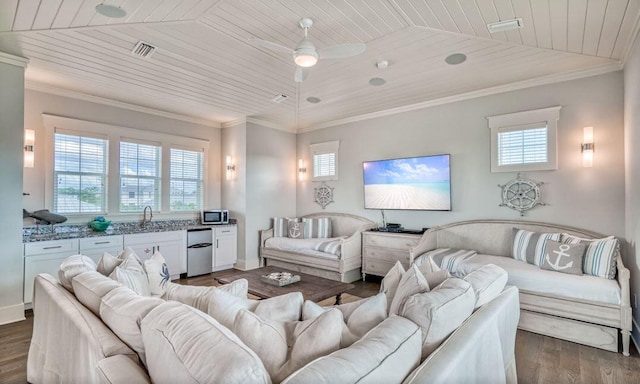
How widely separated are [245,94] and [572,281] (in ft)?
14.4

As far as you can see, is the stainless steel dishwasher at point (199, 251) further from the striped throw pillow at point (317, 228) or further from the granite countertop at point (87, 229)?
the striped throw pillow at point (317, 228)

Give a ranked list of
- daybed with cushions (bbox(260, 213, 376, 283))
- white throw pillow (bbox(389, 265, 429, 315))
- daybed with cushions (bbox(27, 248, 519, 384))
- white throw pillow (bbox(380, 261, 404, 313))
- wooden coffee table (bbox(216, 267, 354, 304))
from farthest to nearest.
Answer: daybed with cushions (bbox(260, 213, 376, 283)) < wooden coffee table (bbox(216, 267, 354, 304)) < white throw pillow (bbox(380, 261, 404, 313)) < white throw pillow (bbox(389, 265, 429, 315)) < daybed with cushions (bbox(27, 248, 519, 384))

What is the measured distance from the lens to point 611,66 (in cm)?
352

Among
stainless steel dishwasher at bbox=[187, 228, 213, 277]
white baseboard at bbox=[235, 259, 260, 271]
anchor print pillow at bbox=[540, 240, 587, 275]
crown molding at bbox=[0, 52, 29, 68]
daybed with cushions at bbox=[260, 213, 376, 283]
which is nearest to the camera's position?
anchor print pillow at bbox=[540, 240, 587, 275]

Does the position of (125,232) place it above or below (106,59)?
below

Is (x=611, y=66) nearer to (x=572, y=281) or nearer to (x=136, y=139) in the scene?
(x=572, y=281)

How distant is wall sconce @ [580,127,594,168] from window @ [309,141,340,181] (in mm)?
3595

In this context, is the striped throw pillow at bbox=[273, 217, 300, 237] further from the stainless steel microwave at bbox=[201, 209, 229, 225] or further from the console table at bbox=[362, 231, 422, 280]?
the console table at bbox=[362, 231, 422, 280]

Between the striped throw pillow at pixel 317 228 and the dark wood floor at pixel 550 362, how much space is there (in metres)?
3.31

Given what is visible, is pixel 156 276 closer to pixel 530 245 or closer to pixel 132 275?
pixel 132 275

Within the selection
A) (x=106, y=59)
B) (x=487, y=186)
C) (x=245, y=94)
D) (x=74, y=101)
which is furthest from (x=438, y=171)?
(x=74, y=101)

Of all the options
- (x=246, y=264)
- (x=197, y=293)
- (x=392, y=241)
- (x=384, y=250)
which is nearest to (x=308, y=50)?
(x=197, y=293)

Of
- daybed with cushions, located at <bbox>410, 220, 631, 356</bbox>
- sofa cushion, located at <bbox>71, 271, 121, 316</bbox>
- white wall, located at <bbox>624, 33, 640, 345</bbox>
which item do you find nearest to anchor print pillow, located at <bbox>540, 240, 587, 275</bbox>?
daybed with cushions, located at <bbox>410, 220, 631, 356</bbox>

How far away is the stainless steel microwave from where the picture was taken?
5.74 metres
